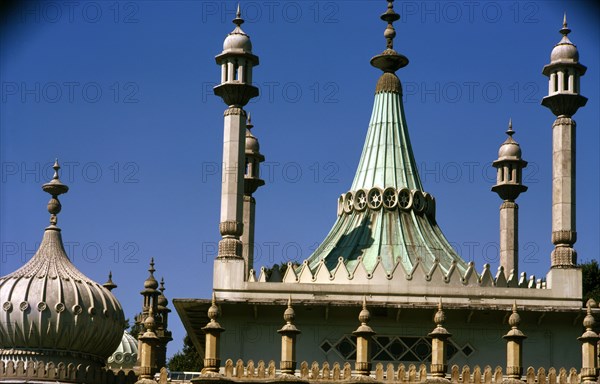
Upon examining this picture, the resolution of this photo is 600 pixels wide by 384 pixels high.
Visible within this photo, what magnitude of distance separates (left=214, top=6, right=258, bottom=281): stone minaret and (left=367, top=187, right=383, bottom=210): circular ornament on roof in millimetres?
4944

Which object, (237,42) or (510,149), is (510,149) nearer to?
(510,149)

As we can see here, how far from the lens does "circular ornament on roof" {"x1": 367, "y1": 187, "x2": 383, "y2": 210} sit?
4847 centimetres

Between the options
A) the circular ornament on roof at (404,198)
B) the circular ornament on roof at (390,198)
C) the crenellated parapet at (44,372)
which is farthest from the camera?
the circular ornament on roof at (404,198)

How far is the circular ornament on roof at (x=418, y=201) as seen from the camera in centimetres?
4869

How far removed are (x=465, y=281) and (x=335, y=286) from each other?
408 centimetres

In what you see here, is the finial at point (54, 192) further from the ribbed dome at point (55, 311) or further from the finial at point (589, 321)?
the finial at point (589, 321)

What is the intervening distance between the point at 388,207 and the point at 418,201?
1.10 metres

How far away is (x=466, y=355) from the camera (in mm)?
45188

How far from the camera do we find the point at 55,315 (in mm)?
41969

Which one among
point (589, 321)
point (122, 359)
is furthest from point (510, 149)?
point (122, 359)

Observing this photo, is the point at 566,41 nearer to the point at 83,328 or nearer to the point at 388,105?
the point at 388,105

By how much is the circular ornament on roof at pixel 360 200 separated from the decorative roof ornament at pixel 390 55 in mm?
4985

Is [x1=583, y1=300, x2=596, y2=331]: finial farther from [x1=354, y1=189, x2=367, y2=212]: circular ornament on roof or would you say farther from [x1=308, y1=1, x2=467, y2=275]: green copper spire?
[x1=354, y1=189, x2=367, y2=212]: circular ornament on roof

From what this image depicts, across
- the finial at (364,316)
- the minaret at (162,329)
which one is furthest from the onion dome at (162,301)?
the finial at (364,316)
